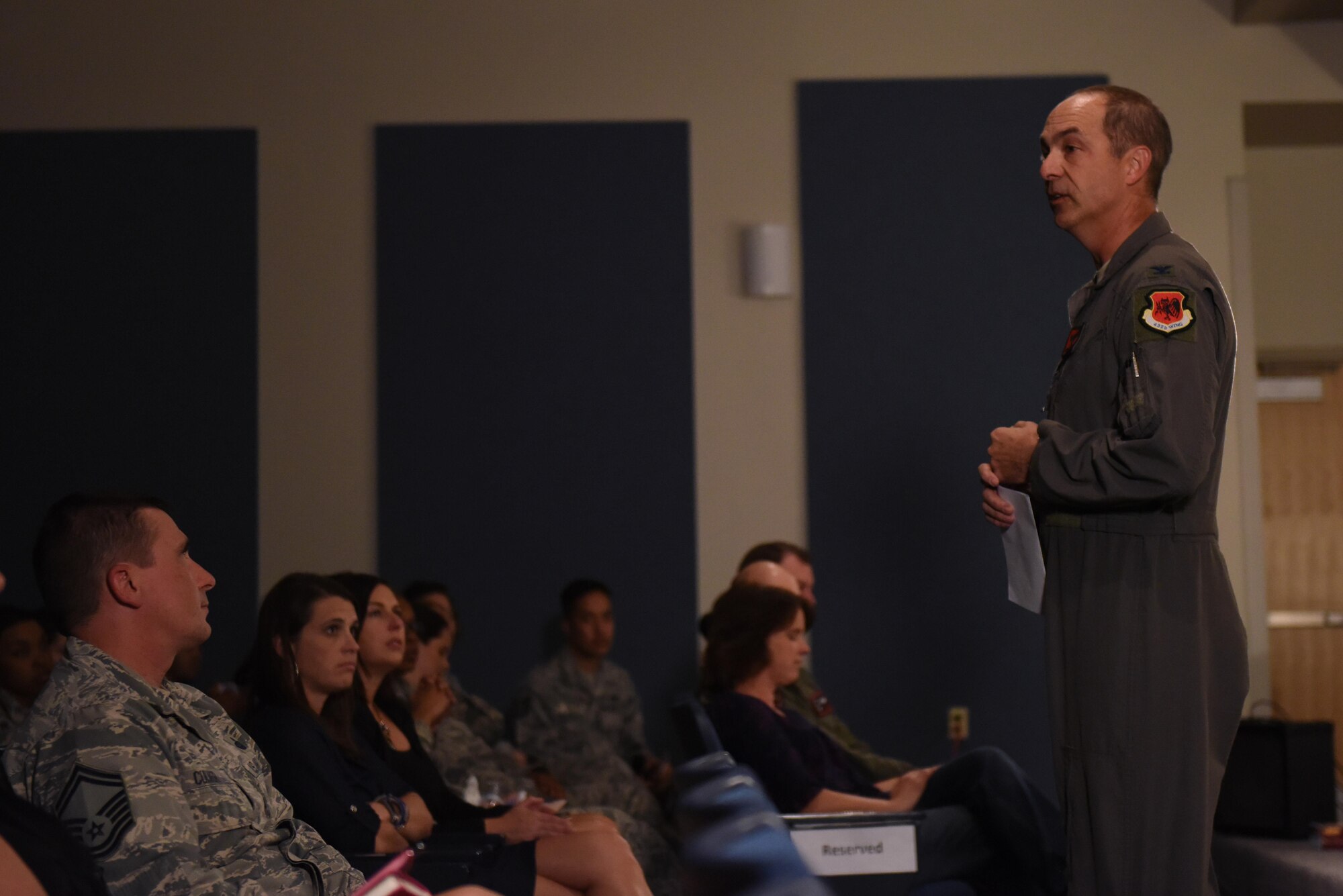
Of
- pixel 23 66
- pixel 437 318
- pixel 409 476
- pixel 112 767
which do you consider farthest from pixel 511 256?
pixel 112 767

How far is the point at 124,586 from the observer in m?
2.13

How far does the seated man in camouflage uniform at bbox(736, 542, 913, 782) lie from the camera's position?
170 inches

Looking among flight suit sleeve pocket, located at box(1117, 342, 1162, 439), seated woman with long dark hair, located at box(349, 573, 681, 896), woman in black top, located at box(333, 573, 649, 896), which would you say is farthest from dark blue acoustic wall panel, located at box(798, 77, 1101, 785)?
flight suit sleeve pocket, located at box(1117, 342, 1162, 439)

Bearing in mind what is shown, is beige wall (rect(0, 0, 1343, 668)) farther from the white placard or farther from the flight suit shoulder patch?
the flight suit shoulder patch

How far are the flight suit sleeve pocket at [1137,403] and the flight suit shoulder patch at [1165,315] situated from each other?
0.03 meters

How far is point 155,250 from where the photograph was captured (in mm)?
5680

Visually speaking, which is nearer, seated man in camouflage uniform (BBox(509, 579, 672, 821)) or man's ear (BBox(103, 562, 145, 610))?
man's ear (BBox(103, 562, 145, 610))

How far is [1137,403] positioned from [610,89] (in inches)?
165

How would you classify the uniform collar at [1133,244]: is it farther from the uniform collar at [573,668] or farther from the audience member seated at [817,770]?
the uniform collar at [573,668]

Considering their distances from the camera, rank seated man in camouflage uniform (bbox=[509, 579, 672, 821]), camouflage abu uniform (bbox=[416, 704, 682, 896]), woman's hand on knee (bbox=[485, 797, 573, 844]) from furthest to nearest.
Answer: seated man in camouflage uniform (bbox=[509, 579, 672, 821]) < camouflage abu uniform (bbox=[416, 704, 682, 896]) < woman's hand on knee (bbox=[485, 797, 573, 844])

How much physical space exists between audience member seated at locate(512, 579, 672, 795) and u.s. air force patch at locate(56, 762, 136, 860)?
3.30m

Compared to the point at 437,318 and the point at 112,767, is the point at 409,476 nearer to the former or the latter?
the point at 437,318

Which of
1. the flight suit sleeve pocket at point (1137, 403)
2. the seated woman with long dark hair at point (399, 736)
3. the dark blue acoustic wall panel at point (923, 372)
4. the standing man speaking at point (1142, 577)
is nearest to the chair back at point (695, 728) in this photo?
the seated woman with long dark hair at point (399, 736)

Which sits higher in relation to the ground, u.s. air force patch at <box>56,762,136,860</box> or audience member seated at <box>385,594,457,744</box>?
u.s. air force patch at <box>56,762,136,860</box>
